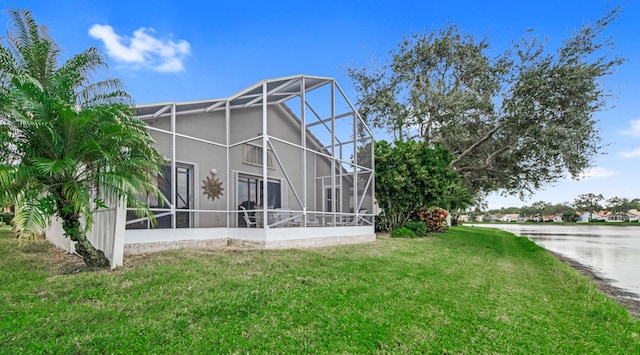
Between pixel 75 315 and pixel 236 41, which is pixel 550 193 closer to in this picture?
pixel 236 41

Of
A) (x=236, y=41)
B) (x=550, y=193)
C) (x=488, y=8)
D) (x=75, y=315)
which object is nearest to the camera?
(x=75, y=315)

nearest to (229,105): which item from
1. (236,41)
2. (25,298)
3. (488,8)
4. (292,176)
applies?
(292,176)

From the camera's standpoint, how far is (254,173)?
13.0 metres

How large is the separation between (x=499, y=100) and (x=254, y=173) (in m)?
17.7

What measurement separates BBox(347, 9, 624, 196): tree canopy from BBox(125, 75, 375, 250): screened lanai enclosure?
10.0m

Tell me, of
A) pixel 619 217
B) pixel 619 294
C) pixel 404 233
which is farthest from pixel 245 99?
pixel 619 217

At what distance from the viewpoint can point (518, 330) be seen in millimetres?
4398

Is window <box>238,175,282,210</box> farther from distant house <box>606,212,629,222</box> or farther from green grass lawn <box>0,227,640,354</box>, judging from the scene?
distant house <box>606,212,629,222</box>

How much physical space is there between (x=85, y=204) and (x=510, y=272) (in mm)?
10136

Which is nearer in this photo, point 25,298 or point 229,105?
point 25,298

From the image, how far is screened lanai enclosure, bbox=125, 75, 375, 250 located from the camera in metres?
9.96

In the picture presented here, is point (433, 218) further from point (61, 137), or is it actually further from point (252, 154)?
point (61, 137)

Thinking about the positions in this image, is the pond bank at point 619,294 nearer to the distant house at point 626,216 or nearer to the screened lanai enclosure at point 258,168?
the screened lanai enclosure at point 258,168

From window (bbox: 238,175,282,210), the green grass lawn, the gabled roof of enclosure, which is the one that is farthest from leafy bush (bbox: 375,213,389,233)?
the green grass lawn
